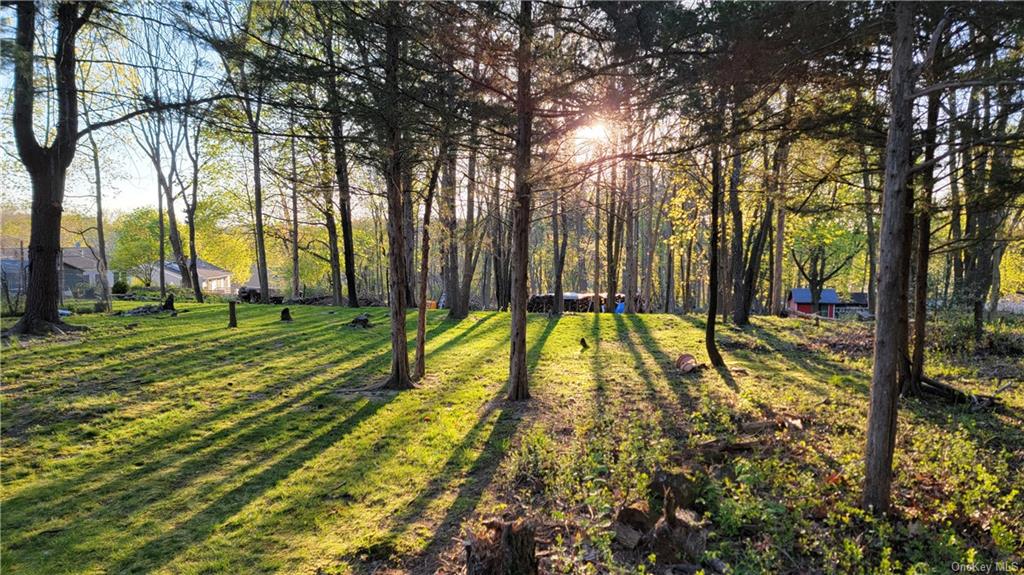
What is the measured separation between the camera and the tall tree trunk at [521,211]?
20.7ft

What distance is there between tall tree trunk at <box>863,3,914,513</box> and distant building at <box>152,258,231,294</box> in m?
50.2

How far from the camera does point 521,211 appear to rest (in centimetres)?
695

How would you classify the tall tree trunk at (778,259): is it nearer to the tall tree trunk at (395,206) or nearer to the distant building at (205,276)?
the tall tree trunk at (395,206)

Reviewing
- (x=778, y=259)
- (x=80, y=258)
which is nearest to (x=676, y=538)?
(x=778, y=259)

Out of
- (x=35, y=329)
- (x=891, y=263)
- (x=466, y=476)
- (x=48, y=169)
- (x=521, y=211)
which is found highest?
(x=48, y=169)

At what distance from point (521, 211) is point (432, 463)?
379cm

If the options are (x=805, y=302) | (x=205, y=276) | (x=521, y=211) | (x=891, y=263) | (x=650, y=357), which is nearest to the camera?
(x=891, y=263)

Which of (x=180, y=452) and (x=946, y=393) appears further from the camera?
(x=946, y=393)

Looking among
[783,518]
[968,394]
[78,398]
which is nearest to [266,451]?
[78,398]

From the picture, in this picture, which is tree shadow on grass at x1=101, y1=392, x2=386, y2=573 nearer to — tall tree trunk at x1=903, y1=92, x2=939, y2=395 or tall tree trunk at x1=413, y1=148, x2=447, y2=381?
tall tree trunk at x1=413, y1=148, x2=447, y2=381

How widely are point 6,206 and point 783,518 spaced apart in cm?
2862

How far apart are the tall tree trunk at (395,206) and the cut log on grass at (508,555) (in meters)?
4.85

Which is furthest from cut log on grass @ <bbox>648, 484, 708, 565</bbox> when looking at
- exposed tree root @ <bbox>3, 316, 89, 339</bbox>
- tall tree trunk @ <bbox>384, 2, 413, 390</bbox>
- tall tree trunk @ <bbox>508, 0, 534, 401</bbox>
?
exposed tree root @ <bbox>3, 316, 89, 339</bbox>

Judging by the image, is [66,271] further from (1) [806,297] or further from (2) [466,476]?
(1) [806,297]
